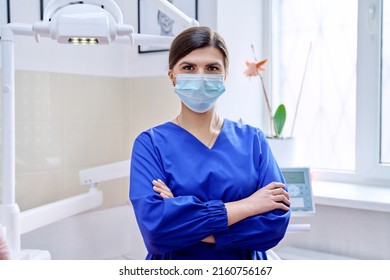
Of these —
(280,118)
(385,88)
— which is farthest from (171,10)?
(385,88)

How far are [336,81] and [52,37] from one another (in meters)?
1.31

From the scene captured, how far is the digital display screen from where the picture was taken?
4.97ft

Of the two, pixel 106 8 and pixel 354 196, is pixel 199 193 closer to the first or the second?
pixel 106 8

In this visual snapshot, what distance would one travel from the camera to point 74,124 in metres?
2.15

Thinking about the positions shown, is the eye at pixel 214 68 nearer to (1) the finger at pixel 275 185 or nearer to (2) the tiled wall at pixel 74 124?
(1) the finger at pixel 275 185

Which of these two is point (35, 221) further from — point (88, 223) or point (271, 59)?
point (271, 59)

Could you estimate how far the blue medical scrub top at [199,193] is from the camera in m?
1.02

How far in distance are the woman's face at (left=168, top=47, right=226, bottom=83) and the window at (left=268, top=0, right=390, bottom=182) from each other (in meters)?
1.05

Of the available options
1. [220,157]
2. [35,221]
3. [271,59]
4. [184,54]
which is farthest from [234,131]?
[271,59]

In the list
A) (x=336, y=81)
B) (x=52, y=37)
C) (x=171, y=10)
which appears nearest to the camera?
(x=52, y=37)

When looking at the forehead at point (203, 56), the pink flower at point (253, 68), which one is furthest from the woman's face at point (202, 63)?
the pink flower at point (253, 68)

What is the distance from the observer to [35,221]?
5.46 feet

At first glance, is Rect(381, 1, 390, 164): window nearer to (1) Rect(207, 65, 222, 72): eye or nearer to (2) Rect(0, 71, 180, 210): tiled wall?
(2) Rect(0, 71, 180, 210): tiled wall

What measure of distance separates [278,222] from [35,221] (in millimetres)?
940
